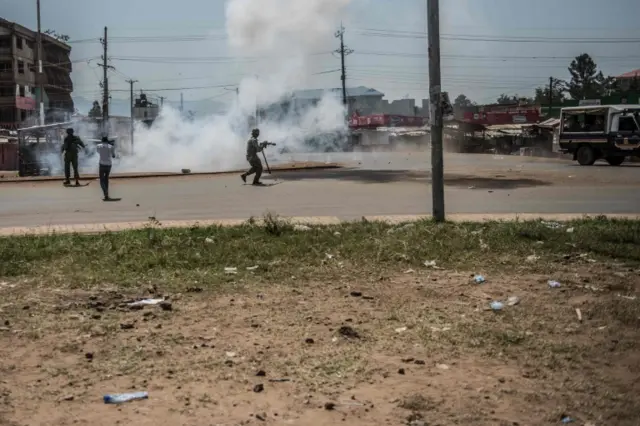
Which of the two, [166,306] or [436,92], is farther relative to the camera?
[436,92]

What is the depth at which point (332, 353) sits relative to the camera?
4.35m

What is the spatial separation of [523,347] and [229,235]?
188 inches

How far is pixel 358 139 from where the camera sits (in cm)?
6669

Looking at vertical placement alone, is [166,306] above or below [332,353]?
above

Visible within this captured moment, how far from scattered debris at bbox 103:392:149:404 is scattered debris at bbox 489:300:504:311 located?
111 inches

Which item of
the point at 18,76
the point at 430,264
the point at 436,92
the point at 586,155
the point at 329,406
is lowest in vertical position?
the point at 329,406

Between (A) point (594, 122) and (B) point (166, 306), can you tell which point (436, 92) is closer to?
(B) point (166, 306)

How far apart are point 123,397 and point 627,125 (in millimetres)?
26063

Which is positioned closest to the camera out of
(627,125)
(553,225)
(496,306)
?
(496,306)

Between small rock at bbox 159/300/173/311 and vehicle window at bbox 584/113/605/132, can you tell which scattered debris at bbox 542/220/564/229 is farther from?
vehicle window at bbox 584/113/605/132

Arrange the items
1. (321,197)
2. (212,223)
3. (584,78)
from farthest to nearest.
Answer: (584,78), (321,197), (212,223)

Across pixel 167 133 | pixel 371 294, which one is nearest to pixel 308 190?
pixel 371 294

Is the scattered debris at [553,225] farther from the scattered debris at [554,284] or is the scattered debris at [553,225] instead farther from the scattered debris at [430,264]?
the scattered debris at [554,284]

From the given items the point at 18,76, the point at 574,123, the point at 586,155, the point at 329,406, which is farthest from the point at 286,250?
the point at 18,76
